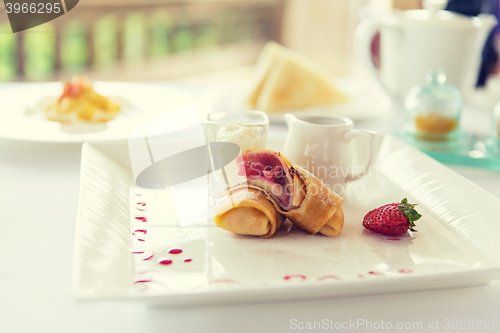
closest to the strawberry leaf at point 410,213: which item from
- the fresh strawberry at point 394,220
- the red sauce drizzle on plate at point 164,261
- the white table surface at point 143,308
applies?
the fresh strawberry at point 394,220

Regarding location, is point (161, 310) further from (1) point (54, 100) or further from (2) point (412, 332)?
(1) point (54, 100)

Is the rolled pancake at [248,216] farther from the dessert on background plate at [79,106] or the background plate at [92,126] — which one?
the dessert on background plate at [79,106]

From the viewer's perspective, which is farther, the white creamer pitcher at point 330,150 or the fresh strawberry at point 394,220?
the white creamer pitcher at point 330,150

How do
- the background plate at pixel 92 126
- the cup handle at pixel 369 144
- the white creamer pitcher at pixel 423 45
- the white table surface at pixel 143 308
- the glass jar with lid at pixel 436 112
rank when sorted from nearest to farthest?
1. the white table surface at pixel 143 308
2. the cup handle at pixel 369 144
3. the background plate at pixel 92 126
4. the glass jar with lid at pixel 436 112
5. the white creamer pitcher at pixel 423 45

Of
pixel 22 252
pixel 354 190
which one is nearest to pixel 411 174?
pixel 354 190

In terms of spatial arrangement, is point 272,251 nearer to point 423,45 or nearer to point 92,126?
point 92,126

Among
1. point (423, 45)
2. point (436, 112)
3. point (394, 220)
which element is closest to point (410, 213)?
point (394, 220)

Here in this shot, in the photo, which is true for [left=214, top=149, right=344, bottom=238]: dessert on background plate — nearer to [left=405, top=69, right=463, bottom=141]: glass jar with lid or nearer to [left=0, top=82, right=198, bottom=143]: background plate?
[left=0, top=82, right=198, bottom=143]: background plate
